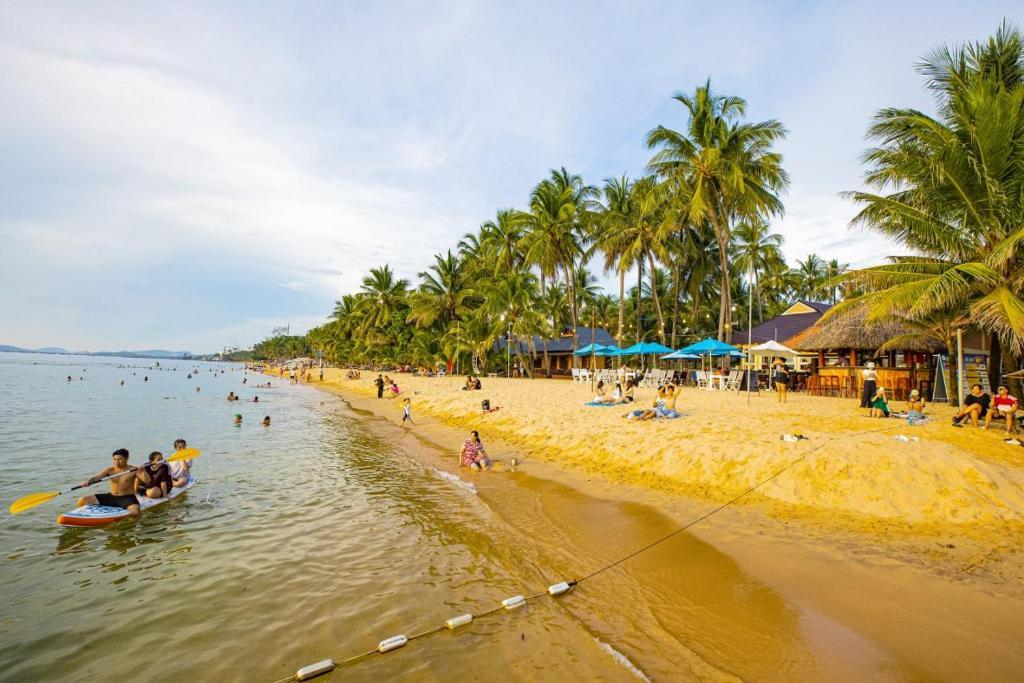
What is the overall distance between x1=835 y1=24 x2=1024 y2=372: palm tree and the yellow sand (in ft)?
9.39

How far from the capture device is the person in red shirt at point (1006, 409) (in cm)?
982

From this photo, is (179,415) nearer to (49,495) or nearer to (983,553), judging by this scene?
(49,495)

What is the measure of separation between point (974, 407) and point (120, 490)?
1682 centimetres

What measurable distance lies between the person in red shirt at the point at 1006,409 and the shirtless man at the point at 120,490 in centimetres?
1665

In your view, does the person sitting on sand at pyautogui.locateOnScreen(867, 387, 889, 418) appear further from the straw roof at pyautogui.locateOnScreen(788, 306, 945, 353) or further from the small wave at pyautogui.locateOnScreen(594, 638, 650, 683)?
the small wave at pyautogui.locateOnScreen(594, 638, 650, 683)

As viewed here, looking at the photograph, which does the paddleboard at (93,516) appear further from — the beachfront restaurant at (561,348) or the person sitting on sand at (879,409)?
the beachfront restaurant at (561,348)

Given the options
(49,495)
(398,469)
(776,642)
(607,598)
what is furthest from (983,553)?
(49,495)

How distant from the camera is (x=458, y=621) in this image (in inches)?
181

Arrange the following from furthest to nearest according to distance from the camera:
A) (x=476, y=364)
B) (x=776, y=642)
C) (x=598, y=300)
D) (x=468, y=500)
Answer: (x=598, y=300), (x=476, y=364), (x=468, y=500), (x=776, y=642)

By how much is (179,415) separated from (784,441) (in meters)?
26.2

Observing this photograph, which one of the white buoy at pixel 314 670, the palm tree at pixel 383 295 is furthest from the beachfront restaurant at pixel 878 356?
the palm tree at pixel 383 295

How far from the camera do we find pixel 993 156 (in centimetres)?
1012

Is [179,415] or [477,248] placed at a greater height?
[477,248]

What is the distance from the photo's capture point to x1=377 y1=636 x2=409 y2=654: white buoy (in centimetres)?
421
